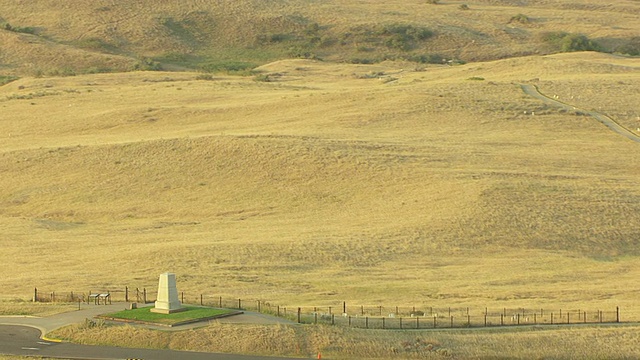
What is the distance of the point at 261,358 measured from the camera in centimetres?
2911

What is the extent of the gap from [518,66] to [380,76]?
1065 centimetres

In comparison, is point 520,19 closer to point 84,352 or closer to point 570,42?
point 570,42

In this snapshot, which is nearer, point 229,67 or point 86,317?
point 86,317

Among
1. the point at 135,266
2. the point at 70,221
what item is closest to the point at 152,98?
the point at 70,221

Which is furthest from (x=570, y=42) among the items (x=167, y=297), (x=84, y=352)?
(x=84, y=352)

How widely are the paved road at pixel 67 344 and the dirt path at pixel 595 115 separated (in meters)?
40.4

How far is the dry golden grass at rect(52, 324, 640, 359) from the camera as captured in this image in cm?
2964

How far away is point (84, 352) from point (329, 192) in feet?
88.4

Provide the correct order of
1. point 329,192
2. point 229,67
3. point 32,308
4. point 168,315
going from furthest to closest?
point 229,67 < point 329,192 < point 32,308 < point 168,315

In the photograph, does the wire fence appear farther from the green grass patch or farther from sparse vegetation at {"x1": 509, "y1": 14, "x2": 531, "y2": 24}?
sparse vegetation at {"x1": 509, "y1": 14, "x2": 531, "y2": 24}

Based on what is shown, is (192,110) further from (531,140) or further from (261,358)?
(261,358)

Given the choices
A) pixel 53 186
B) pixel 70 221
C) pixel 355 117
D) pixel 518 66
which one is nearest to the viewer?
pixel 70 221

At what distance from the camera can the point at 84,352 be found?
29203mm

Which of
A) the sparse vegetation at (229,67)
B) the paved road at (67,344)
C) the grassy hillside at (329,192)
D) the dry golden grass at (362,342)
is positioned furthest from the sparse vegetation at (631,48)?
the paved road at (67,344)
